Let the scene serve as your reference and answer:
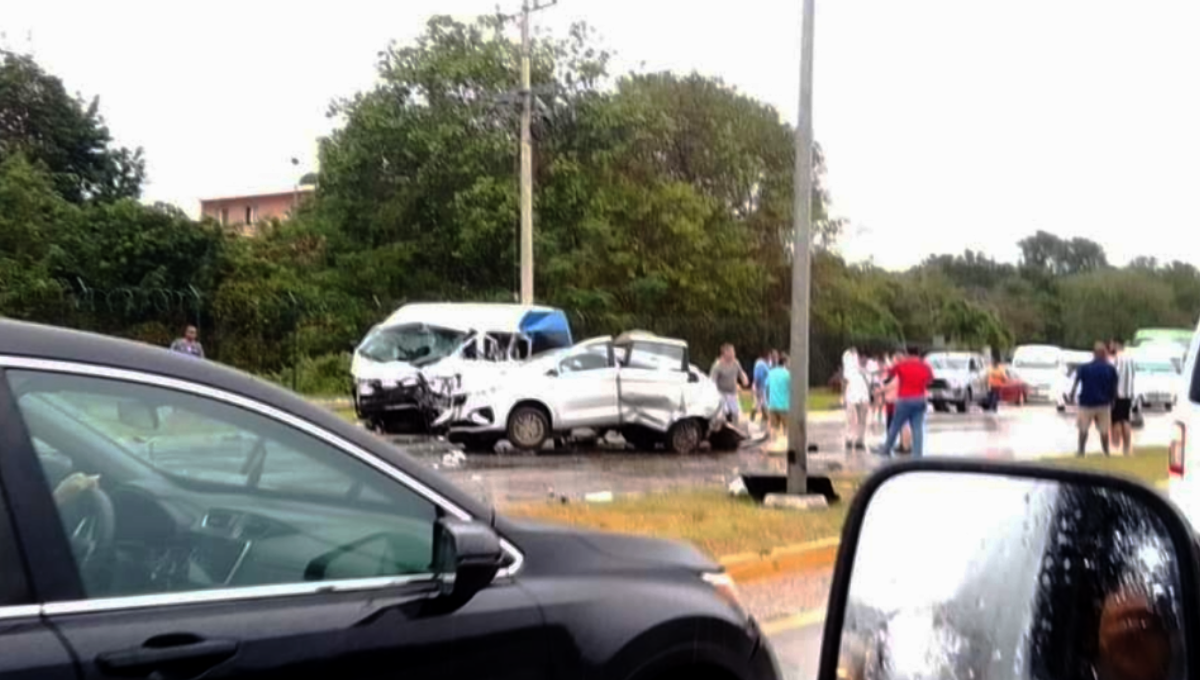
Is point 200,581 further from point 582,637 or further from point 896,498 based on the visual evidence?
point 896,498

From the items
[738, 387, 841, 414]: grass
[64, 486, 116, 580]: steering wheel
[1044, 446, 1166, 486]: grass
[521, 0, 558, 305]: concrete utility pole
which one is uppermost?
[521, 0, 558, 305]: concrete utility pole

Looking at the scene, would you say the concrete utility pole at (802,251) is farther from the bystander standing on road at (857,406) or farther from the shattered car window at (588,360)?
the shattered car window at (588,360)

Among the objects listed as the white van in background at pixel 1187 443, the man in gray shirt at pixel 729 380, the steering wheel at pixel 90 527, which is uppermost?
the steering wheel at pixel 90 527

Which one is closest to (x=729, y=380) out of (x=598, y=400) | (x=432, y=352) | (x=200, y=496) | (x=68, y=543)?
(x=598, y=400)

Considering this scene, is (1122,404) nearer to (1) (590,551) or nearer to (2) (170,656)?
(1) (590,551)

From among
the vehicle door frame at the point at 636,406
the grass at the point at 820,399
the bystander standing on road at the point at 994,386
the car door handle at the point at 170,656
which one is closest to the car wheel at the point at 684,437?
the vehicle door frame at the point at 636,406

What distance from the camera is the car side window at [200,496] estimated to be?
3.01 m

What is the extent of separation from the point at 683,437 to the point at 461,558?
1862cm

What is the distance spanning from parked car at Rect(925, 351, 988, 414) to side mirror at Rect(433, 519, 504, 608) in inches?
1381

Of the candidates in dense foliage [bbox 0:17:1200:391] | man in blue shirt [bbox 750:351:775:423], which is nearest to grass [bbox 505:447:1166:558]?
man in blue shirt [bbox 750:351:775:423]

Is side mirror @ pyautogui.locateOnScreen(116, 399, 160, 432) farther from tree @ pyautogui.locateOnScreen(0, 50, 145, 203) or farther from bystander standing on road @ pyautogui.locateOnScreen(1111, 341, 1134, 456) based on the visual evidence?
tree @ pyautogui.locateOnScreen(0, 50, 145, 203)

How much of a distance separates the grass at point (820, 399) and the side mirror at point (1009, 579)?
31.4m

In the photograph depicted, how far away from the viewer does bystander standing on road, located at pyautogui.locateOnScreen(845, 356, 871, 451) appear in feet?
69.1

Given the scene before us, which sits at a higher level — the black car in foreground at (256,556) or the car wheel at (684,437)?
the black car in foreground at (256,556)
